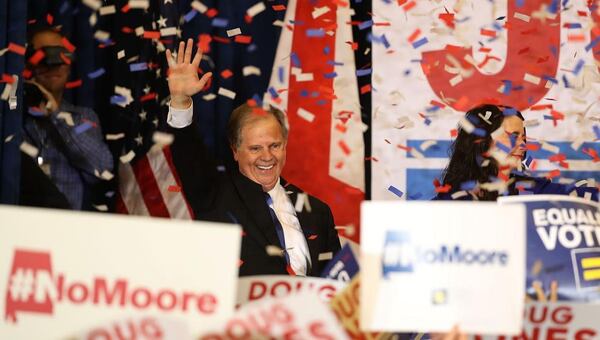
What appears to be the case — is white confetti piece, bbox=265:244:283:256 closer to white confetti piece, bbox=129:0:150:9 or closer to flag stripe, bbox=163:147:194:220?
flag stripe, bbox=163:147:194:220

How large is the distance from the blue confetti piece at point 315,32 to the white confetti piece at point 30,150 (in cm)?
127

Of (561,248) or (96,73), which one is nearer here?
(561,248)

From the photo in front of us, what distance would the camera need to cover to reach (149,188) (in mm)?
3455

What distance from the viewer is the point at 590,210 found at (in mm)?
2342

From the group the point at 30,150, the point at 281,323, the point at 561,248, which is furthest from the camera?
the point at 30,150

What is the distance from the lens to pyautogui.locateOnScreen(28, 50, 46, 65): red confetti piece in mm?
3002

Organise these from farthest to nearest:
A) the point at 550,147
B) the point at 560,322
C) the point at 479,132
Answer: the point at 550,147, the point at 479,132, the point at 560,322

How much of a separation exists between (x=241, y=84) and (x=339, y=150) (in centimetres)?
49

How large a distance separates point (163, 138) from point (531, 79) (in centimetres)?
155

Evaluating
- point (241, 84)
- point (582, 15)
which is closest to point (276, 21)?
point (241, 84)

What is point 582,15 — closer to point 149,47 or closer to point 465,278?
point 149,47

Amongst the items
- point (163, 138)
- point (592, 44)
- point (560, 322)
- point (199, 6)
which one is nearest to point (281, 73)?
point (199, 6)

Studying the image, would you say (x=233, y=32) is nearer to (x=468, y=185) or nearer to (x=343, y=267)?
(x=468, y=185)

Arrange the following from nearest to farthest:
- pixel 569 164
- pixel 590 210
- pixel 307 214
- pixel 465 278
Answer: pixel 465 278, pixel 590 210, pixel 307 214, pixel 569 164
